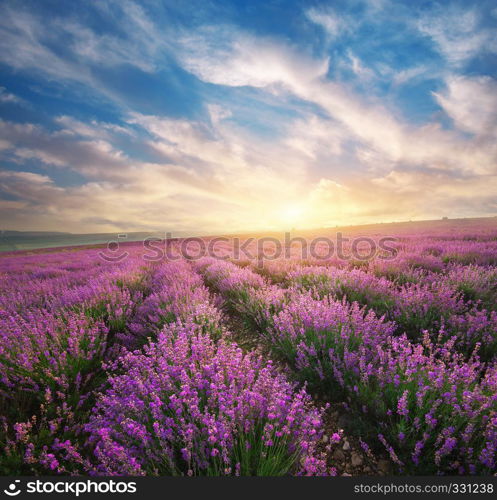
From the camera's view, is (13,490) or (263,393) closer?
(13,490)

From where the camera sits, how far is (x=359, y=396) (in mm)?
1968

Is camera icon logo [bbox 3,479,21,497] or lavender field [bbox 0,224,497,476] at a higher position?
lavender field [bbox 0,224,497,476]

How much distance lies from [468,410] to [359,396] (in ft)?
2.18

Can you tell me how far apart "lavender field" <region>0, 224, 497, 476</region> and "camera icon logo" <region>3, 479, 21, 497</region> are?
18cm

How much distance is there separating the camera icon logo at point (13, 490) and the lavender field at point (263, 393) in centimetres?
18

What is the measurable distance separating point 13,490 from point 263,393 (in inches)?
59.6

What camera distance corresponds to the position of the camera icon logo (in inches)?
56.3

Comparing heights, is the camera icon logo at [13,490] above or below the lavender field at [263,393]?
below

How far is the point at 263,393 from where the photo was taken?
1.75 meters

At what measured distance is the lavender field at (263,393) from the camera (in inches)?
56.8

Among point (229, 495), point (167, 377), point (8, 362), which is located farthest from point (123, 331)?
point (229, 495)

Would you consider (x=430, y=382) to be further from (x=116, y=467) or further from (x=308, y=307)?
(x=116, y=467)

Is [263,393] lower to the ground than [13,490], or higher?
higher

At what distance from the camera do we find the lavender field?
144cm
